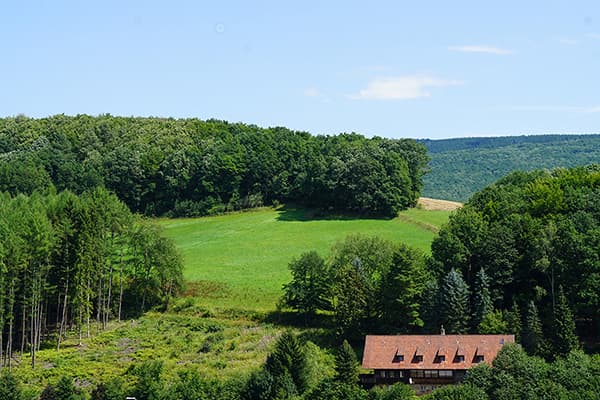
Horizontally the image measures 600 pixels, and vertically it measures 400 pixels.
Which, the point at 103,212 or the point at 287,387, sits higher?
the point at 103,212

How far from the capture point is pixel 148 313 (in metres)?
80.1

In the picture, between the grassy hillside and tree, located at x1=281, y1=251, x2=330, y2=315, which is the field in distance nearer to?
the grassy hillside

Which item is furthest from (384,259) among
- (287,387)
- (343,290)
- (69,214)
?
(69,214)

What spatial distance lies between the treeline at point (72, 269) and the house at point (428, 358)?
91.5 feet

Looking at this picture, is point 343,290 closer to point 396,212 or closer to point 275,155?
point 396,212

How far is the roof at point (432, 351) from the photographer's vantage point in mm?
57531

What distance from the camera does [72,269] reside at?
68.8m

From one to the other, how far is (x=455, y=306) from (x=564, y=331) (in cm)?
918

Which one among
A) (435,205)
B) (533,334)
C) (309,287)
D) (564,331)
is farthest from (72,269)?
(435,205)

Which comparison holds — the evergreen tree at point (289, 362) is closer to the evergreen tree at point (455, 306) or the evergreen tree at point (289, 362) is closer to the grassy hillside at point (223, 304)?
the grassy hillside at point (223, 304)

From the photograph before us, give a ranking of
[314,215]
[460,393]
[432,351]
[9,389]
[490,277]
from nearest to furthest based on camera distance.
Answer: [460,393]
[9,389]
[432,351]
[490,277]
[314,215]

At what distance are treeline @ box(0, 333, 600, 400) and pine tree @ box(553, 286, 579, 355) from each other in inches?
120

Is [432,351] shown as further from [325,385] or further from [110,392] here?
[110,392]

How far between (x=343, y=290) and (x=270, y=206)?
54375 millimetres
